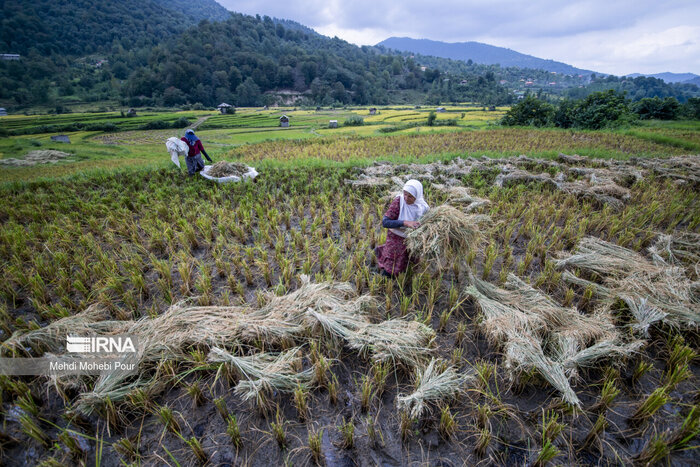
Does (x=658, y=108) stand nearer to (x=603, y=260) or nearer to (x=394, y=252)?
(x=603, y=260)

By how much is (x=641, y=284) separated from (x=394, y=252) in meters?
2.37

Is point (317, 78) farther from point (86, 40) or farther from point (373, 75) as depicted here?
point (86, 40)

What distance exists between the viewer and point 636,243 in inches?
141

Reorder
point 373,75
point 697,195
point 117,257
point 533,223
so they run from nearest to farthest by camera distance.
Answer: point 117,257, point 533,223, point 697,195, point 373,75

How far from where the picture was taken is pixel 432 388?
1.82 meters

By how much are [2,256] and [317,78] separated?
227 feet

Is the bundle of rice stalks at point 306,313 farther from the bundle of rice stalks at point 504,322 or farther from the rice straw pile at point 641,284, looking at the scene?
the rice straw pile at point 641,284

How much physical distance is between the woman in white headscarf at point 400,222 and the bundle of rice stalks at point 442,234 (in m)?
0.12

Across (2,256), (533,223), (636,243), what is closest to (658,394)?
(636,243)

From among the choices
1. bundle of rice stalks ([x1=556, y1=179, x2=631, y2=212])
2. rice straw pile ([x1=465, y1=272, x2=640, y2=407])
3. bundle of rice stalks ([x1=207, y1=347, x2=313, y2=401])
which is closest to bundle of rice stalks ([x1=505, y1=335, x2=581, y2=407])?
rice straw pile ([x1=465, y1=272, x2=640, y2=407])

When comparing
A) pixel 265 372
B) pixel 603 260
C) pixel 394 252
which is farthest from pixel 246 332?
pixel 603 260

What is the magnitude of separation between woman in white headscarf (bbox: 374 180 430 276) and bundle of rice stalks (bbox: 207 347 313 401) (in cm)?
145

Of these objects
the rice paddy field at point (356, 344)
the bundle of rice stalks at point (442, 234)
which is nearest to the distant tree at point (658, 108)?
the rice paddy field at point (356, 344)

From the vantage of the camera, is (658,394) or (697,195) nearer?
(658,394)
